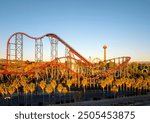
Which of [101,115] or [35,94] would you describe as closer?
[101,115]

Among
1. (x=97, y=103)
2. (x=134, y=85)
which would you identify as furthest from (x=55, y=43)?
(x=97, y=103)

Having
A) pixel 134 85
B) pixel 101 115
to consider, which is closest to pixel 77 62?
pixel 134 85

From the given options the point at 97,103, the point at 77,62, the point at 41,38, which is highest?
the point at 41,38

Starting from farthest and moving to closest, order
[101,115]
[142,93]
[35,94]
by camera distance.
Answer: [142,93] → [35,94] → [101,115]

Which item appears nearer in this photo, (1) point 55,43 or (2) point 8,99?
(2) point 8,99

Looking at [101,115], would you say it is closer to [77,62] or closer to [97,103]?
[97,103]

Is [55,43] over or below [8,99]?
→ over

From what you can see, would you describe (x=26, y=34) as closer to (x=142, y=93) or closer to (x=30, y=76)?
(x=30, y=76)

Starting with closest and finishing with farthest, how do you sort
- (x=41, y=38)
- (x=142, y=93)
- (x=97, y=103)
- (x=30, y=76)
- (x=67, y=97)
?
(x=97, y=103) → (x=67, y=97) → (x=142, y=93) → (x=41, y=38) → (x=30, y=76)

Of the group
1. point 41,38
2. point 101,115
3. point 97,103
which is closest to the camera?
point 101,115
